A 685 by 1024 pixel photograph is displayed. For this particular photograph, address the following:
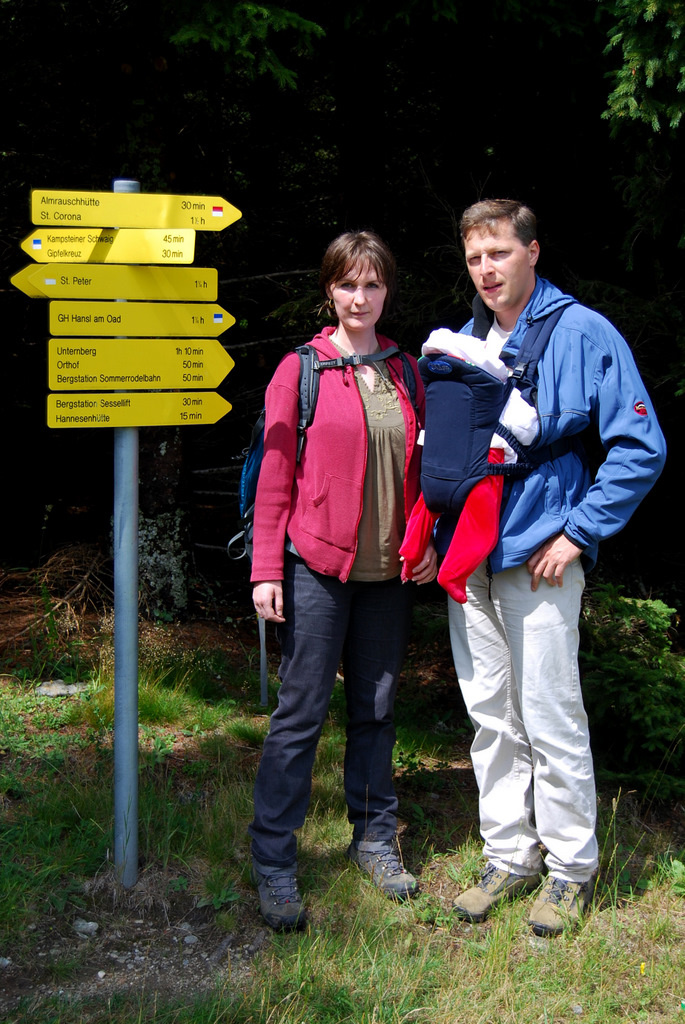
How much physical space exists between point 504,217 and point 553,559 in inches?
45.1

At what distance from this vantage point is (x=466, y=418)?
298 centimetres

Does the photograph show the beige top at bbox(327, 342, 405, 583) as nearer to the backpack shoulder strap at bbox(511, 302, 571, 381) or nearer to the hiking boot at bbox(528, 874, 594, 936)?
the backpack shoulder strap at bbox(511, 302, 571, 381)

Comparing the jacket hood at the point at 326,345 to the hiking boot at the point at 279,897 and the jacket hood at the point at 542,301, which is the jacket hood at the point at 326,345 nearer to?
the jacket hood at the point at 542,301

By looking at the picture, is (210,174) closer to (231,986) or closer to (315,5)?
(315,5)

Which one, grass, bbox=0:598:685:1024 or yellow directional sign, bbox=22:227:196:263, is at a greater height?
yellow directional sign, bbox=22:227:196:263

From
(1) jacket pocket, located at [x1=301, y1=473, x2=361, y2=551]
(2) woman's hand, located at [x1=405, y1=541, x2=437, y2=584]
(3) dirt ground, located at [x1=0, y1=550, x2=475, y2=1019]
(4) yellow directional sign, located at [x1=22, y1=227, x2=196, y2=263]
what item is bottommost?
(3) dirt ground, located at [x1=0, y1=550, x2=475, y2=1019]

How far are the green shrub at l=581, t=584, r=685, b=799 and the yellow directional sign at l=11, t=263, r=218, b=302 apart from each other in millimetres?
2453

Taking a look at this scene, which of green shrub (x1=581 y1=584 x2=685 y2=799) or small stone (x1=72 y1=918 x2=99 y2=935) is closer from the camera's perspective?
small stone (x1=72 y1=918 x2=99 y2=935)

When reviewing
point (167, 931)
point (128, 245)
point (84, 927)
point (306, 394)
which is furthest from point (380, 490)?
point (84, 927)

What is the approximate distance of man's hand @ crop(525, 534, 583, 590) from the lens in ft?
9.71

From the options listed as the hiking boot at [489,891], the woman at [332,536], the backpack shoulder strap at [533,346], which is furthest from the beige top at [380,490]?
the hiking boot at [489,891]

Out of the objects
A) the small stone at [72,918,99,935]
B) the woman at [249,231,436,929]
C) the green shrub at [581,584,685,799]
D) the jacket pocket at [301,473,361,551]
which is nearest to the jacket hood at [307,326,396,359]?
the woman at [249,231,436,929]

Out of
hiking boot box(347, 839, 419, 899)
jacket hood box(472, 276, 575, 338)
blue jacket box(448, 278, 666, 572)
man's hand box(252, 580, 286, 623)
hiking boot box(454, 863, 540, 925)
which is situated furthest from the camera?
hiking boot box(347, 839, 419, 899)

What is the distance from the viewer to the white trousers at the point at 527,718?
10.1 feet
